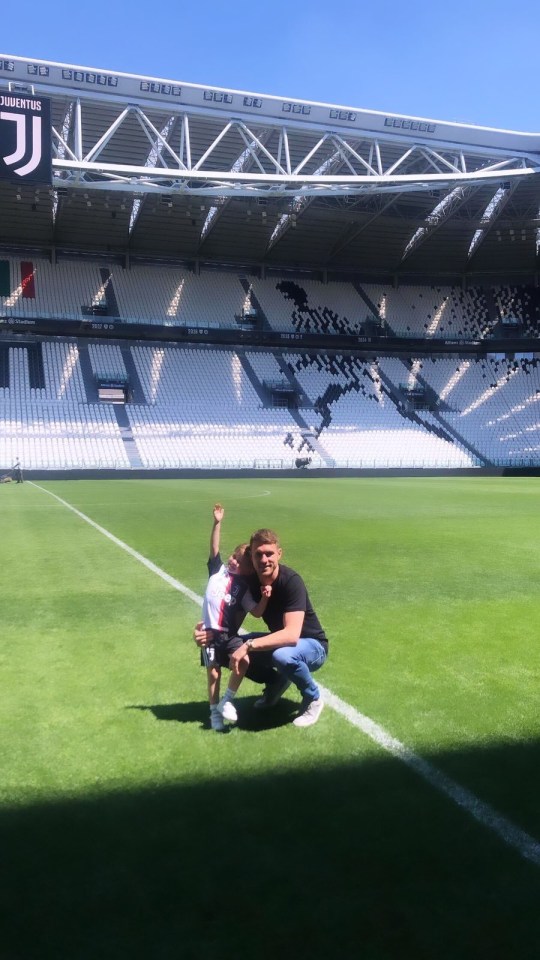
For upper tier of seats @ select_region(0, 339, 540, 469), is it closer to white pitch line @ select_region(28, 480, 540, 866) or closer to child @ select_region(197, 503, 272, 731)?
child @ select_region(197, 503, 272, 731)

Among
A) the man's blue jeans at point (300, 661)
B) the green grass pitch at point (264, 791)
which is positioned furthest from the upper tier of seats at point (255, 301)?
the man's blue jeans at point (300, 661)

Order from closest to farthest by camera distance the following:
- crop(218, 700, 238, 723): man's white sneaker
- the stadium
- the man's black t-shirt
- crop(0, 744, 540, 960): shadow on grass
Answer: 1. crop(0, 744, 540, 960): shadow on grass
2. the stadium
3. crop(218, 700, 238, 723): man's white sneaker
4. the man's black t-shirt

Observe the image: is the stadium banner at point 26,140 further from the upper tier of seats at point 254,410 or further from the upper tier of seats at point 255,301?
the upper tier of seats at point 255,301

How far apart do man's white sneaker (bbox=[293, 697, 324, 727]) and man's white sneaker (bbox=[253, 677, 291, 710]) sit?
29 cm

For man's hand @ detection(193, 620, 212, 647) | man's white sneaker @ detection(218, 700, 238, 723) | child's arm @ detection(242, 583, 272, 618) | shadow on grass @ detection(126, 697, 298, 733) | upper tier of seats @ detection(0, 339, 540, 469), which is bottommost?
shadow on grass @ detection(126, 697, 298, 733)

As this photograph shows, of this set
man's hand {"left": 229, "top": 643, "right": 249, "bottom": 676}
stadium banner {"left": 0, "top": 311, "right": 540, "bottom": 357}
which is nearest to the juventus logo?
stadium banner {"left": 0, "top": 311, "right": 540, "bottom": 357}

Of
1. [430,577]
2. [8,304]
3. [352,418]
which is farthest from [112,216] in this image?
[430,577]

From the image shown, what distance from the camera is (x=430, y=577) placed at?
34.3 feet

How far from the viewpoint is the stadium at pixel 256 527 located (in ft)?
10.3

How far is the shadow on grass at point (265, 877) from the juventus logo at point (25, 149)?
90.0 feet

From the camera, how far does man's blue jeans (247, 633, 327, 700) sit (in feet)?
16.0

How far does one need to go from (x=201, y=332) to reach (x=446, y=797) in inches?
2081

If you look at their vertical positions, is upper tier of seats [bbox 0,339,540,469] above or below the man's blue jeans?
above

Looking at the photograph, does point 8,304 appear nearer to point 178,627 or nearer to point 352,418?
point 352,418
